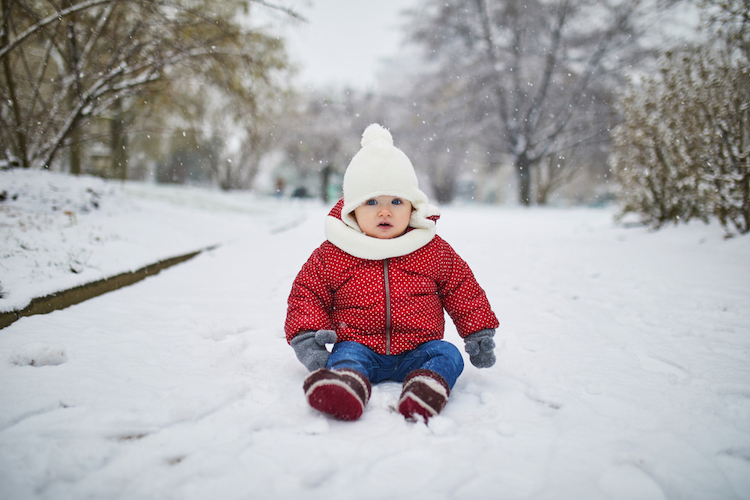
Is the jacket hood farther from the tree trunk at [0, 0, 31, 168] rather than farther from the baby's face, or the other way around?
the tree trunk at [0, 0, 31, 168]

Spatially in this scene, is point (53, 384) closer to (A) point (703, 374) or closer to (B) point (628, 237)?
(A) point (703, 374)

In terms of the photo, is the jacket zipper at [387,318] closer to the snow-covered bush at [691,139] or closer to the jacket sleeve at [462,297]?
the jacket sleeve at [462,297]

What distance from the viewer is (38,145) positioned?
4.95m

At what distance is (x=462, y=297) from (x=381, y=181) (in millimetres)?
643

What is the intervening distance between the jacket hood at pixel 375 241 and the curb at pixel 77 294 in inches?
73.9

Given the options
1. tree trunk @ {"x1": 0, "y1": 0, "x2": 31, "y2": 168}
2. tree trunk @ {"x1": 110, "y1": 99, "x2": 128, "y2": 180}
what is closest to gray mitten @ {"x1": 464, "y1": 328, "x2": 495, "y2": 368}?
tree trunk @ {"x1": 0, "y1": 0, "x2": 31, "y2": 168}

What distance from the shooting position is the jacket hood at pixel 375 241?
5.72ft

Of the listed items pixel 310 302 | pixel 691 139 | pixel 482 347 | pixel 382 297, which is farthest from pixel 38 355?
pixel 691 139

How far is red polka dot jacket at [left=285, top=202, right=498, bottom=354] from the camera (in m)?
1.76

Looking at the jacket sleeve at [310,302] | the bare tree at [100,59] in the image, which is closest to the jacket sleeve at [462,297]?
the jacket sleeve at [310,302]

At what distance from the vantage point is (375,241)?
5.72ft

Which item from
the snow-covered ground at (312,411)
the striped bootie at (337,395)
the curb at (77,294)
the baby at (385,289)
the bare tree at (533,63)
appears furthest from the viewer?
the bare tree at (533,63)

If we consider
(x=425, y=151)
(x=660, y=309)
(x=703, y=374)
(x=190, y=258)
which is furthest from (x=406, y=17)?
(x=703, y=374)

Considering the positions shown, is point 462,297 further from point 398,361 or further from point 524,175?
point 524,175
